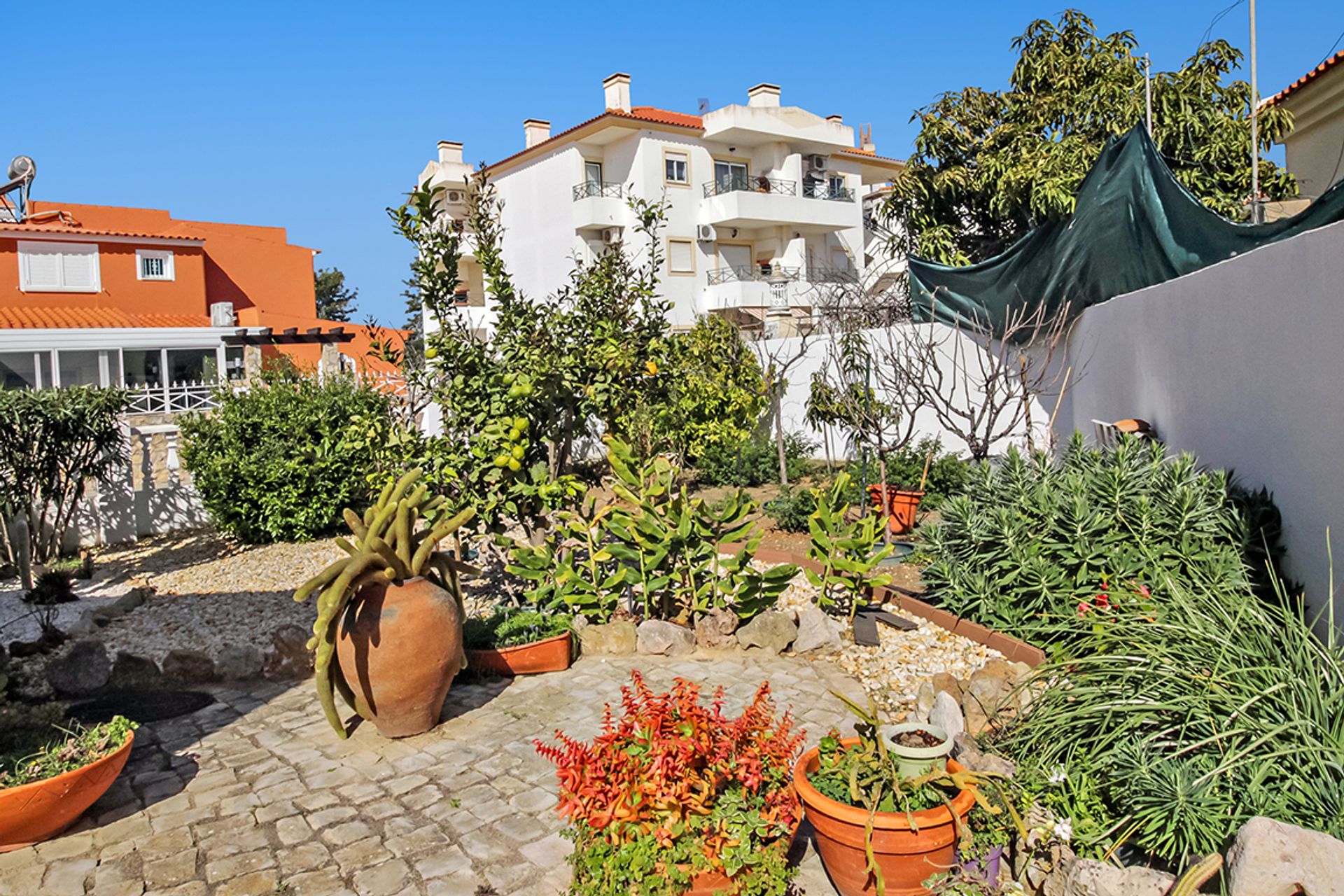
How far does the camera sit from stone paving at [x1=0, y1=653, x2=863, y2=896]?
399cm

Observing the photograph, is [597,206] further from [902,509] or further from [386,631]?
[386,631]

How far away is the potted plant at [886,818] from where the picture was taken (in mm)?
3486

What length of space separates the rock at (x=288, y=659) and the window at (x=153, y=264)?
2759 cm

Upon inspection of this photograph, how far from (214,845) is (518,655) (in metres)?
2.49

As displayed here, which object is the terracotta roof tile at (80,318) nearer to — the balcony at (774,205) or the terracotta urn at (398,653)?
the balcony at (774,205)

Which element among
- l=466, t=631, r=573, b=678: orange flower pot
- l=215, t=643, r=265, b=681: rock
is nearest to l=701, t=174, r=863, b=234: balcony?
l=466, t=631, r=573, b=678: orange flower pot

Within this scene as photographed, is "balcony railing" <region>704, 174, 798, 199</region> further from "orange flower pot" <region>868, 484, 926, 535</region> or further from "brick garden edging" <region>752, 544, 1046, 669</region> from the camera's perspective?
"brick garden edging" <region>752, 544, 1046, 669</region>

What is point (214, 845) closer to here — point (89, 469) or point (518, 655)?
point (518, 655)

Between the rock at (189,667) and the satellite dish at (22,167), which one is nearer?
the rock at (189,667)

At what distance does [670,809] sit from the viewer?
133 inches

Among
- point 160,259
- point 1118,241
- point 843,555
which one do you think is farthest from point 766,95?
point 843,555

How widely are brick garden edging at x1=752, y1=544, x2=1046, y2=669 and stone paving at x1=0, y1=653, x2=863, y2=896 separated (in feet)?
3.58

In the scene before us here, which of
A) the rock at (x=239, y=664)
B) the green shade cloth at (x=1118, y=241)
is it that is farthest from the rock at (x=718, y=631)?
the green shade cloth at (x=1118, y=241)

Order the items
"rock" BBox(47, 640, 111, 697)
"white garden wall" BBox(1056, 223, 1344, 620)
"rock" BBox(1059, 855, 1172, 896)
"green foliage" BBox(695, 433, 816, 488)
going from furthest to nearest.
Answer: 1. "green foliage" BBox(695, 433, 816, 488)
2. "rock" BBox(47, 640, 111, 697)
3. "white garden wall" BBox(1056, 223, 1344, 620)
4. "rock" BBox(1059, 855, 1172, 896)
